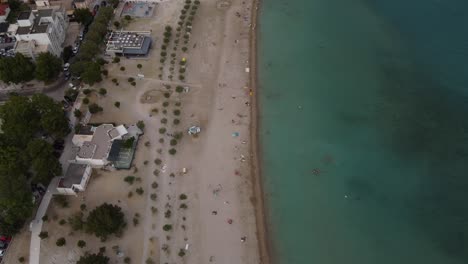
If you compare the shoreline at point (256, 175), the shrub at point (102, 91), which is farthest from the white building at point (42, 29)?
the shoreline at point (256, 175)

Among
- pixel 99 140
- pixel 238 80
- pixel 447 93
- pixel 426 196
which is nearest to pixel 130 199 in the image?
pixel 99 140

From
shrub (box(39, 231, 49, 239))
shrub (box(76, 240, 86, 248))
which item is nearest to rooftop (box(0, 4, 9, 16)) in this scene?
shrub (box(39, 231, 49, 239))

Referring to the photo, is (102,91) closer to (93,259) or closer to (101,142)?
(101,142)

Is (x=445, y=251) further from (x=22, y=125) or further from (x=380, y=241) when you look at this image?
(x=22, y=125)

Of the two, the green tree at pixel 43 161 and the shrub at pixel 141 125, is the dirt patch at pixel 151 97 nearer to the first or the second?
the shrub at pixel 141 125

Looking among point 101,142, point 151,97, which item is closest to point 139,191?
point 101,142

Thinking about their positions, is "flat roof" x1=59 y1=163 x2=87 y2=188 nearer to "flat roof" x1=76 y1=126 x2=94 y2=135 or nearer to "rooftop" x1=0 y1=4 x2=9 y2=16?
"flat roof" x1=76 y1=126 x2=94 y2=135
